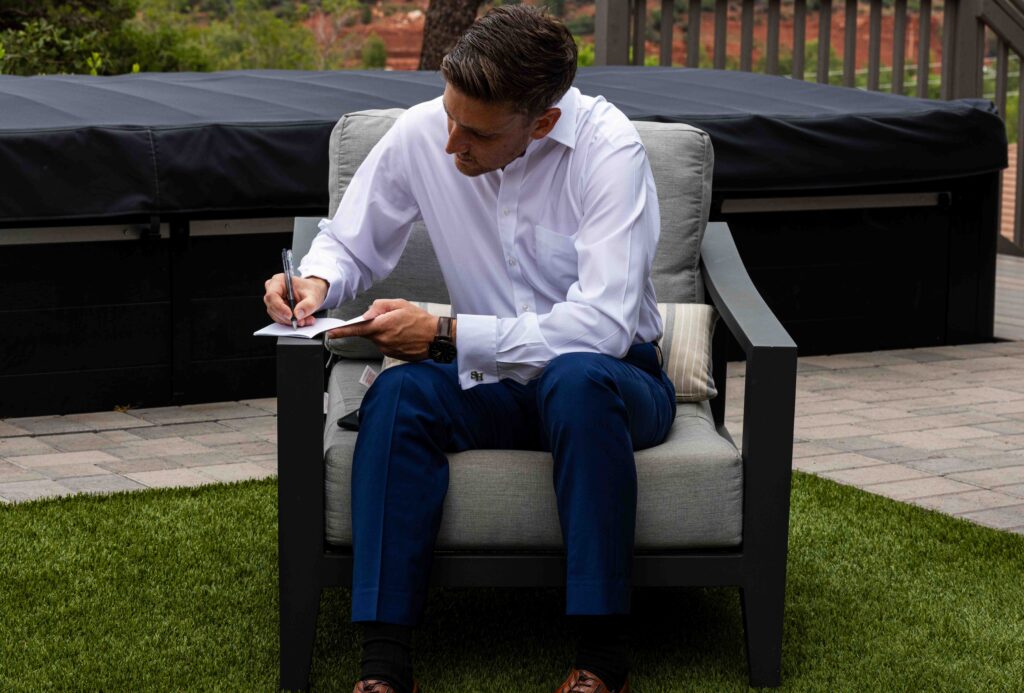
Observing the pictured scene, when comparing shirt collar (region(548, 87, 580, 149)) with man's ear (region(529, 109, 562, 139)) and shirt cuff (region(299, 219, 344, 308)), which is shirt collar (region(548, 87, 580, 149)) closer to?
man's ear (region(529, 109, 562, 139))

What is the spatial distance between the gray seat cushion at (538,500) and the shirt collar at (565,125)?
58 centimetres

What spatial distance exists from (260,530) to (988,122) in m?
3.70

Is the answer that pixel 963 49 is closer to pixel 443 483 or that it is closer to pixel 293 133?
pixel 293 133

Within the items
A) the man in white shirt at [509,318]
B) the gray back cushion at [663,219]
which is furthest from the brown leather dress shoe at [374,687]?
the gray back cushion at [663,219]

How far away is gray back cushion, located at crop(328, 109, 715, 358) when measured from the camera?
312 centimetres

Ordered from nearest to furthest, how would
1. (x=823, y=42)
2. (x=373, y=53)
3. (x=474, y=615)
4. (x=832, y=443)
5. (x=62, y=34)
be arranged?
(x=474, y=615)
(x=832, y=443)
(x=823, y=42)
(x=62, y=34)
(x=373, y=53)

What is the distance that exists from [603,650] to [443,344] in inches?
23.4

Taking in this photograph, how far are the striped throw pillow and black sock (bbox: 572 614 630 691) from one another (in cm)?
69

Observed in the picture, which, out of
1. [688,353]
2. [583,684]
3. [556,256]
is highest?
[556,256]

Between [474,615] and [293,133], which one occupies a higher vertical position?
[293,133]

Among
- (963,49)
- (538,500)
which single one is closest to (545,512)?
(538,500)

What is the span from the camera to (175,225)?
4.67 meters

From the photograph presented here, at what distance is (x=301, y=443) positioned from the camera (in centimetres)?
248

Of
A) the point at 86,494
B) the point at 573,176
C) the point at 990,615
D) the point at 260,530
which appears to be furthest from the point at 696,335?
the point at 86,494
